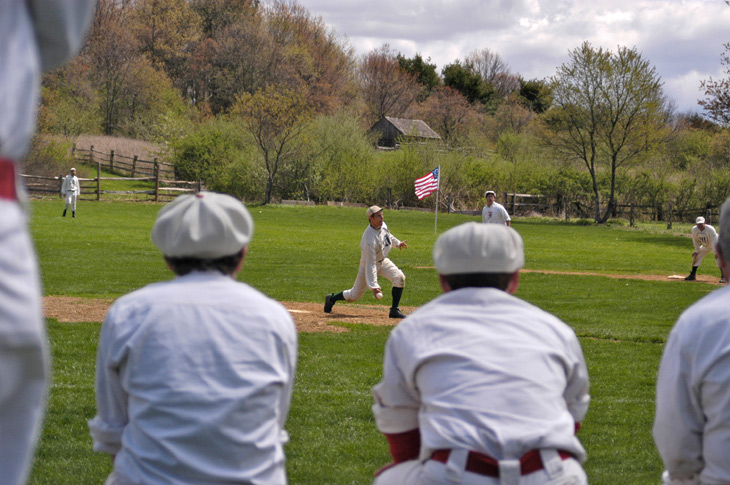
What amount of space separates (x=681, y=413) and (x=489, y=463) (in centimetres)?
82

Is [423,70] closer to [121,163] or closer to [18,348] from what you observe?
[121,163]

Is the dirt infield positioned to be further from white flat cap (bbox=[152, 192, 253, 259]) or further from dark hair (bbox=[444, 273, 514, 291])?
white flat cap (bbox=[152, 192, 253, 259])

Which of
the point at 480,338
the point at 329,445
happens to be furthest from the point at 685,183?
the point at 480,338

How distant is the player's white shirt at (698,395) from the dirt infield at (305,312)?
9.75 metres

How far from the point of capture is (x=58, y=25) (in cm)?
151

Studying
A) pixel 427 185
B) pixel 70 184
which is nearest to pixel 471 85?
pixel 427 185

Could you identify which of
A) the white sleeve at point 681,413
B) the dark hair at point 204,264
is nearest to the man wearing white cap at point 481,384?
the white sleeve at point 681,413

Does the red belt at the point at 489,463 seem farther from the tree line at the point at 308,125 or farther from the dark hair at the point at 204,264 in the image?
the tree line at the point at 308,125

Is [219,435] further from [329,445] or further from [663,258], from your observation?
[663,258]

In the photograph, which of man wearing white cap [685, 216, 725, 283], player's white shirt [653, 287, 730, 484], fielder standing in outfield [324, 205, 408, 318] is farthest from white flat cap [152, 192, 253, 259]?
man wearing white cap [685, 216, 725, 283]

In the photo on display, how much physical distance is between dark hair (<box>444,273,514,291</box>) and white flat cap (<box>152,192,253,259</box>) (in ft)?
2.55

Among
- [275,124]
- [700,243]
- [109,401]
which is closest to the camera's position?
[109,401]

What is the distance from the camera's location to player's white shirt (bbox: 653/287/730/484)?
2.83 meters

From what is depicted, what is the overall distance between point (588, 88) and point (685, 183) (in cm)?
896
